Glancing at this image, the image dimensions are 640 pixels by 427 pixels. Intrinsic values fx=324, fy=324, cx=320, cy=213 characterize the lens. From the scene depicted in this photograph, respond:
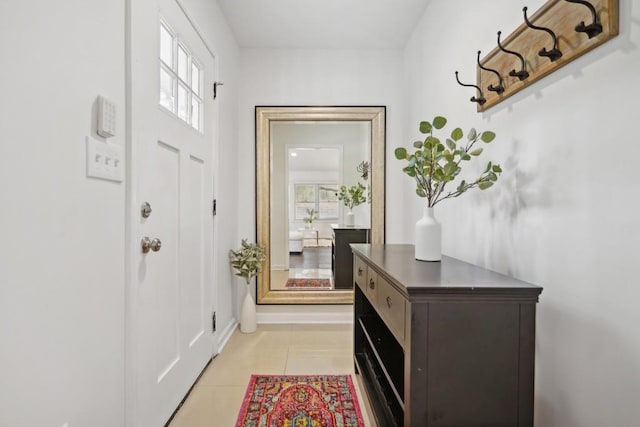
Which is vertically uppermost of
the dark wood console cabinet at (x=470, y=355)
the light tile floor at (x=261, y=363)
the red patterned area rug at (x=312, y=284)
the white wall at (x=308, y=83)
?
the white wall at (x=308, y=83)

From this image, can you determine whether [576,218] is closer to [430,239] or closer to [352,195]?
[430,239]

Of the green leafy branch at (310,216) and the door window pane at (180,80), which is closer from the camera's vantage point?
the door window pane at (180,80)

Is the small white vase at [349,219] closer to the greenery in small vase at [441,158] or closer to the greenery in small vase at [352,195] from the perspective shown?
the greenery in small vase at [352,195]

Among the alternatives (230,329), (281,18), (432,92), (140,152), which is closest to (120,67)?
(140,152)

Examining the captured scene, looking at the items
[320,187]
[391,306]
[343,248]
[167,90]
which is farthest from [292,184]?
[391,306]

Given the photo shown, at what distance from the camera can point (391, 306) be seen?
118 cm

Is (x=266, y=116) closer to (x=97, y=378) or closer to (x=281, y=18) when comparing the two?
(x=281, y=18)

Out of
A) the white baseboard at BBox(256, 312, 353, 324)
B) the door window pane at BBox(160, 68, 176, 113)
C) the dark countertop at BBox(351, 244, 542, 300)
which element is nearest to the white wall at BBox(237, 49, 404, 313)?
the white baseboard at BBox(256, 312, 353, 324)

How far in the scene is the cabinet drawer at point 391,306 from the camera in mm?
1061

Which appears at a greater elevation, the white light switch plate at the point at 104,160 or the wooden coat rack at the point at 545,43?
the wooden coat rack at the point at 545,43

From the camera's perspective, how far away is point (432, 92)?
7.25 feet

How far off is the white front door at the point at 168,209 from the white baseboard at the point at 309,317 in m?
0.82

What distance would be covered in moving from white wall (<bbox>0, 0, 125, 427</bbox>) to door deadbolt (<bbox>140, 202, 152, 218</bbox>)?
14 cm

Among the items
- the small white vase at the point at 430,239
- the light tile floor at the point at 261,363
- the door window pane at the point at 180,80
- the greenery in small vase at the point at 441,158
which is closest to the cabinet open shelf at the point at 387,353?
the light tile floor at the point at 261,363
